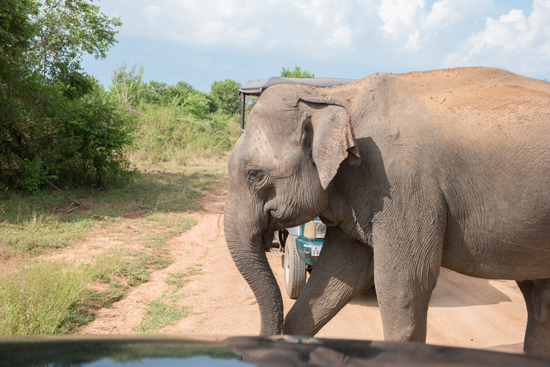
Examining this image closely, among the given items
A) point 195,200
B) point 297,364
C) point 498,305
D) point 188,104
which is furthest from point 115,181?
point 188,104

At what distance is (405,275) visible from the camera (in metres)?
3.01

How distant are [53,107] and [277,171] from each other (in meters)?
11.4

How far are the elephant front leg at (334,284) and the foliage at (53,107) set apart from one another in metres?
9.68

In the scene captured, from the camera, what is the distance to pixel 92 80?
15.9 m

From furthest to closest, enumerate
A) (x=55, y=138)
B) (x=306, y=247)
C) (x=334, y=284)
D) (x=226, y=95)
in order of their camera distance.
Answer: (x=226, y=95) < (x=55, y=138) < (x=306, y=247) < (x=334, y=284)

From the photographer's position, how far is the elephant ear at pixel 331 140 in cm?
295

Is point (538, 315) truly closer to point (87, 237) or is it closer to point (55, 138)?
point (87, 237)

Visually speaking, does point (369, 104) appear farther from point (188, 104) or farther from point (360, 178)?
point (188, 104)

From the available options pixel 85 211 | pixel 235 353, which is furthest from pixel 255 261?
pixel 85 211

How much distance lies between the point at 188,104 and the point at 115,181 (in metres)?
17.3

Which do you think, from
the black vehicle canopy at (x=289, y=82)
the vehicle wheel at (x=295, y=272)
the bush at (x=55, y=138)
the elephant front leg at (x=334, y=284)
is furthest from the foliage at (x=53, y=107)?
the elephant front leg at (x=334, y=284)

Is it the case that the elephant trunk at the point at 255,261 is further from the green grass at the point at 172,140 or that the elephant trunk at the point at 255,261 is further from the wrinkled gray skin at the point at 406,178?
the green grass at the point at 172,140

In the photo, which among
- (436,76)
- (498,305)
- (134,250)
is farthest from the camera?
(134,250)

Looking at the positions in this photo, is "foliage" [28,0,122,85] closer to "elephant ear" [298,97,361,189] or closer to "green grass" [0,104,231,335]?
"green grass" [0,104,231,335]
